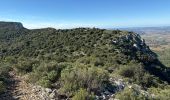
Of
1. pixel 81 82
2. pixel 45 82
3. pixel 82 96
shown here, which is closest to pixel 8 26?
pixel 45 82

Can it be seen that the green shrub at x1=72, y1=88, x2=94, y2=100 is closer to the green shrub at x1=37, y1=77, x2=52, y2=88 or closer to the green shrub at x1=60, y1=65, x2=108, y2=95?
the green shrub at x1=60, y1=65, x2=108, y2=95

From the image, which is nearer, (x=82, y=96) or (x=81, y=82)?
(x=82, y=96)

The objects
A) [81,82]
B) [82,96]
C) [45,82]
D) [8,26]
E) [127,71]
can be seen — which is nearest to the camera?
[82,96]

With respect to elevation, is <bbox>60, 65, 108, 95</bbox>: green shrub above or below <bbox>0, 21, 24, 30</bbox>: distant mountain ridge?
above

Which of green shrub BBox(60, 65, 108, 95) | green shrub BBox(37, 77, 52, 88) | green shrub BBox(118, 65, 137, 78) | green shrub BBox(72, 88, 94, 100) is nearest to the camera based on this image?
green shrub BBox(72, 88, 94, 100)

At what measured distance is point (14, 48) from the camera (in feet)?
145

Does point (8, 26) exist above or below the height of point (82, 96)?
below

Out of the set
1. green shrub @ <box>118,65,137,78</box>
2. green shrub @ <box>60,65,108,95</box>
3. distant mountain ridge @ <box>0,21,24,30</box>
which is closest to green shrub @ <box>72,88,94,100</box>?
green shrub @ <box>60,65,108,95</box>

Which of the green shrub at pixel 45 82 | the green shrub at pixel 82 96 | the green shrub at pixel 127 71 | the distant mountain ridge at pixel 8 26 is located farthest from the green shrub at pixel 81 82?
the distant mountain ridge at pixel 8 26

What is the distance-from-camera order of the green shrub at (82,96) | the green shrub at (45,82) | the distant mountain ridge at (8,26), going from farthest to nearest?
1. the distant mountain ridge at (8,26)
2. the green shrub at (45,82)
3. the green shrub at (82,96)

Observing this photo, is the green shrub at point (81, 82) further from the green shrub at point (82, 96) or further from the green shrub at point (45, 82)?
the green shrub at point (82, 96)

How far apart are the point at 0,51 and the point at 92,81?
35.8m

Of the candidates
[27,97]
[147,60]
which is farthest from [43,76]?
[147,60]

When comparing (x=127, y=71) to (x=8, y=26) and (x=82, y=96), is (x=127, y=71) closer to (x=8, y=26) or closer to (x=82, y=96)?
(x=82, y=96)
